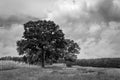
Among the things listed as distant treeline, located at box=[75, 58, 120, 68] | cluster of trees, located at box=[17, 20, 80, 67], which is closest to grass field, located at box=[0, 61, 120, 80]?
cluster of trees, located at box=[17, 20, 80, 67]

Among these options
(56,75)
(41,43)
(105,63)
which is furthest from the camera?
(105,63)

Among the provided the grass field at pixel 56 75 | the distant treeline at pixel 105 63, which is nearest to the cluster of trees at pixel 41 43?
the grass field at pixel 56 75

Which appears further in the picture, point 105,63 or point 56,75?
point 105,63

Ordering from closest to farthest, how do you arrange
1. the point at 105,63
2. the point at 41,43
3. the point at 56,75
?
the point at 56,75
the point at 41,43
the point at 105,63

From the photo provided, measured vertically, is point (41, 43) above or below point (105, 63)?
above

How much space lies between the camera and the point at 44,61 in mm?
47281

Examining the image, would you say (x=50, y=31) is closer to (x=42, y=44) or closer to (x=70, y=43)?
(x=42, y=44)

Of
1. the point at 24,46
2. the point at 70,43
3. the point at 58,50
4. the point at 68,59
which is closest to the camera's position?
the point at 24,46

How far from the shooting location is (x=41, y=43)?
144 ft

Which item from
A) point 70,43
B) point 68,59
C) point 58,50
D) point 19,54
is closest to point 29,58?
point 19,54

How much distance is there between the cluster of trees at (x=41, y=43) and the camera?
44.4 meters

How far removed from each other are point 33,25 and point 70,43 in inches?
1242

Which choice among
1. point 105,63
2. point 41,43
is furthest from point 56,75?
point 105,63

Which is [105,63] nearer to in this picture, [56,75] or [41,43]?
[41,43]
